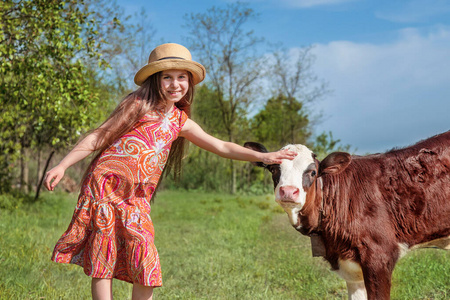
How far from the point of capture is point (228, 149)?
3.49 meters

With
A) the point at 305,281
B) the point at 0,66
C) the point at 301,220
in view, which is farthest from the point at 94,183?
the point at 0,66

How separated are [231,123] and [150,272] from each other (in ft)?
71.0

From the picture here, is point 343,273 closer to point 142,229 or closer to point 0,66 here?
point 142,229

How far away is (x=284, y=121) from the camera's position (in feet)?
89.9

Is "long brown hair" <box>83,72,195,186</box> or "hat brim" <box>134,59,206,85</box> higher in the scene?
"hat brim" <box>134,59,206,85</box>

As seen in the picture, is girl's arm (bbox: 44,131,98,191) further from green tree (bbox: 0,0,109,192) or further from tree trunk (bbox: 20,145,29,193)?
tree trunk (bbox: 20,145,29,193)

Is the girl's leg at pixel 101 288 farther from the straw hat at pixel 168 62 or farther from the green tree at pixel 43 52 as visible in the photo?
the green tree at pixel 43 52

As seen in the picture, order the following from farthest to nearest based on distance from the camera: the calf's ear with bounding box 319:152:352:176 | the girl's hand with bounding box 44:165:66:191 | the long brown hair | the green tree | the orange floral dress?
the green tree
the calf's ear with bounding box 319:152:352:176
the long brown hair
the orange floral dress
the girl's hand with bounding box 44:165:66:191

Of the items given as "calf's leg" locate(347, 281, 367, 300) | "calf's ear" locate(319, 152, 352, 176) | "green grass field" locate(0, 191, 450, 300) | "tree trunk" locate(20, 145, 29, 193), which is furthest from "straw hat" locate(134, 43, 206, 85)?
"tree trunk" locate(20, 145, 29, 193)

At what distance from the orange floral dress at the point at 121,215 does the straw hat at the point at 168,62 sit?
1.08 ft

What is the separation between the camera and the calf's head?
3.41 meters

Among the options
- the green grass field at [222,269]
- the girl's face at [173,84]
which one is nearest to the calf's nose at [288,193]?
the girl's face at [173,84]

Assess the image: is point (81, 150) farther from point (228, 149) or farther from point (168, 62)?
point (228, 149)

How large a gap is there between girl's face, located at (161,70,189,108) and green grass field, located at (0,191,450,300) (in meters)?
2.46
